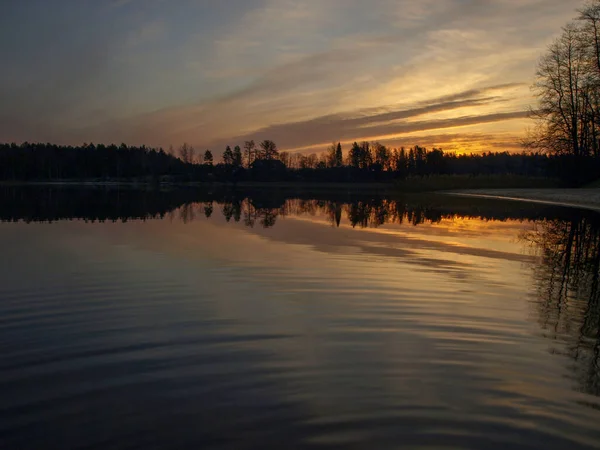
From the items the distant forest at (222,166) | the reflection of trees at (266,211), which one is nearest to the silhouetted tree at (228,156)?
the distant forest at (222,166)

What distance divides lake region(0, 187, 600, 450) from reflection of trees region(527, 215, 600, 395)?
0.04 metres

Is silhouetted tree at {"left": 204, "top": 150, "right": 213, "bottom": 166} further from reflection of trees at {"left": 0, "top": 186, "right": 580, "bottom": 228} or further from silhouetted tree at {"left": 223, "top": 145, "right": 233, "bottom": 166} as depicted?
reflection of trees at {"left": 0, "top": 186, "right": 580, "bottom": 228}

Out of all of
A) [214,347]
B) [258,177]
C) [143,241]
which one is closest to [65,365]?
[214,347]

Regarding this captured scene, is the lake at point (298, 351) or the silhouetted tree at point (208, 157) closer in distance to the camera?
the lake at point (298, 351)

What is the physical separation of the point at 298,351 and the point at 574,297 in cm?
557

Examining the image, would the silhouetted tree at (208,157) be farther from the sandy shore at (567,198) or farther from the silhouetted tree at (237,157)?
the sandy shore at (567,198)

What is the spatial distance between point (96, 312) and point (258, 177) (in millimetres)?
143281

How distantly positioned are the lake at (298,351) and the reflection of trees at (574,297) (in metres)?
0.04

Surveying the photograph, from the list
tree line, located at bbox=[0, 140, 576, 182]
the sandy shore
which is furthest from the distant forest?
the sandy shore

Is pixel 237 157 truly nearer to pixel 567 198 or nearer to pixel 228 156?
pixel 228 156

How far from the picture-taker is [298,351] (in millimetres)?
5918

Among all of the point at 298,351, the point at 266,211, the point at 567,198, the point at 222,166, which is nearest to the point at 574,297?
the point at 298,351

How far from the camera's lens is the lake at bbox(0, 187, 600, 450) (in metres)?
4.03

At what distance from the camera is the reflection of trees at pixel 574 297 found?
573 cm
